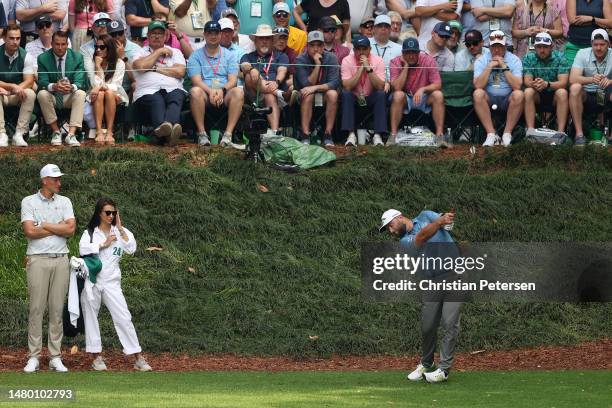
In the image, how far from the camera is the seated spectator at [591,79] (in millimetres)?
23547

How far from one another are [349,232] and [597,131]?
5217 mm

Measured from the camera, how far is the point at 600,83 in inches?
927

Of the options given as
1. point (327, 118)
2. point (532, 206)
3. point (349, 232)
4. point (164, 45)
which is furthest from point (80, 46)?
point (532, 206)

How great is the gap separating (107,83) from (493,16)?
6.43m

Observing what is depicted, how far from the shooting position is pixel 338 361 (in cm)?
1825

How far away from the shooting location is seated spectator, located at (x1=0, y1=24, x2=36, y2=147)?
73.2 ft

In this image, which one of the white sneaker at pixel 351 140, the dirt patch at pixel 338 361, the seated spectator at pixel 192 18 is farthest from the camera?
the seated spectator at pixel 192 18

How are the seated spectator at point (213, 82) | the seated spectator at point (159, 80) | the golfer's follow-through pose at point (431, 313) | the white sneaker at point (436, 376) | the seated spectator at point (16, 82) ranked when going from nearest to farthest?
the golfer's follow-through pose at point (431, 313) < the white sneaker at point (436, 376) < the seated spectator at point (16, 82) < the seated spectator at point (159, 80) < the seated spectator at point (213, 82)

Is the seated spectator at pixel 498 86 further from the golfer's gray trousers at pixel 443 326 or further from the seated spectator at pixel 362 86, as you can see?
the golfer's gray trousers at pixel 443 326

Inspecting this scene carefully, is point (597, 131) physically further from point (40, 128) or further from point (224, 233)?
point (40, 128)

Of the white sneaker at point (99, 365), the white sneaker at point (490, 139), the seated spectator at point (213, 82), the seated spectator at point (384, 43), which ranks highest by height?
the seated spectator at point (384, 43)

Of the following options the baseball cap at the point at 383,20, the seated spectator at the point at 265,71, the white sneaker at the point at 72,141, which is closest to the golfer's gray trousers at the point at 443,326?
the seated spectator at the point at 265,71

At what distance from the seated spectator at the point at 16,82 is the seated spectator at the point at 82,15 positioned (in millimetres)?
1285

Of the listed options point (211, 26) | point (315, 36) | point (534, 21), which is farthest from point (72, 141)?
point (534, 21)
